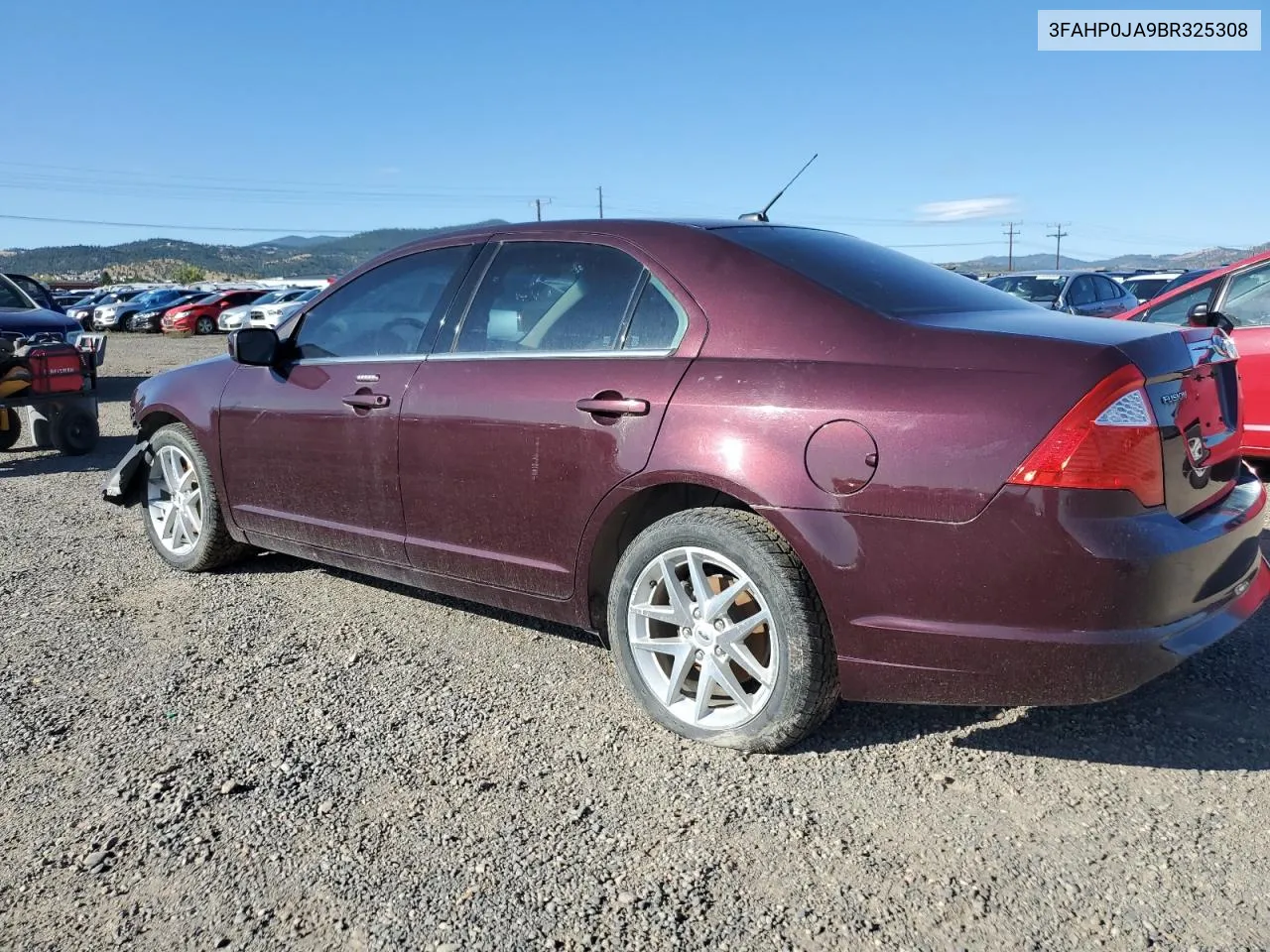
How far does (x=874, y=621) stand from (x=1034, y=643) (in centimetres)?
40

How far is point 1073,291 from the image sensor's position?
49.1 feet

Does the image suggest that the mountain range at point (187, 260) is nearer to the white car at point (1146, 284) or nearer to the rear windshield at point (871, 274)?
the white car at point (1146, 284)

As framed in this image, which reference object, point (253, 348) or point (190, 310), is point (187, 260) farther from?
point (253, 348)

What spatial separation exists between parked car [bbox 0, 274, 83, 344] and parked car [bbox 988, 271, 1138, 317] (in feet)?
39.6

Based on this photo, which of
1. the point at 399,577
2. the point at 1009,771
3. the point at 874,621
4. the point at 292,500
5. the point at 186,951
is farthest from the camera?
the point at 292,500

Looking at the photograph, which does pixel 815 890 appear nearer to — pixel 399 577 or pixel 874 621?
pixel 874 621

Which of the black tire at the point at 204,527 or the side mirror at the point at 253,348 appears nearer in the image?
the side mirror at the point at 253,348

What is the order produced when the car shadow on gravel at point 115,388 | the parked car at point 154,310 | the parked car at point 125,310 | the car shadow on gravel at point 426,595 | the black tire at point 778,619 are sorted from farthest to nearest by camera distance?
the parked car at point 125,310
the parked car at point 154,310
the car shadow on gravel at point 115,388
the car shadow on gravel at point 426,595
the black tire at point 778,619

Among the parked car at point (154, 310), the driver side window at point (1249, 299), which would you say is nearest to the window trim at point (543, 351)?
the driver side window at point (1249, 299)

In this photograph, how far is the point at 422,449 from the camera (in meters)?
3.63

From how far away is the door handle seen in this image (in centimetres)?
379

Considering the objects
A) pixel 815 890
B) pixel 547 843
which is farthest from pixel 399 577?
pixel 815 890

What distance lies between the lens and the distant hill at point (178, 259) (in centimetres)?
14575

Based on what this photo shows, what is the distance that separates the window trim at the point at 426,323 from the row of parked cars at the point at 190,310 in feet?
95.1
